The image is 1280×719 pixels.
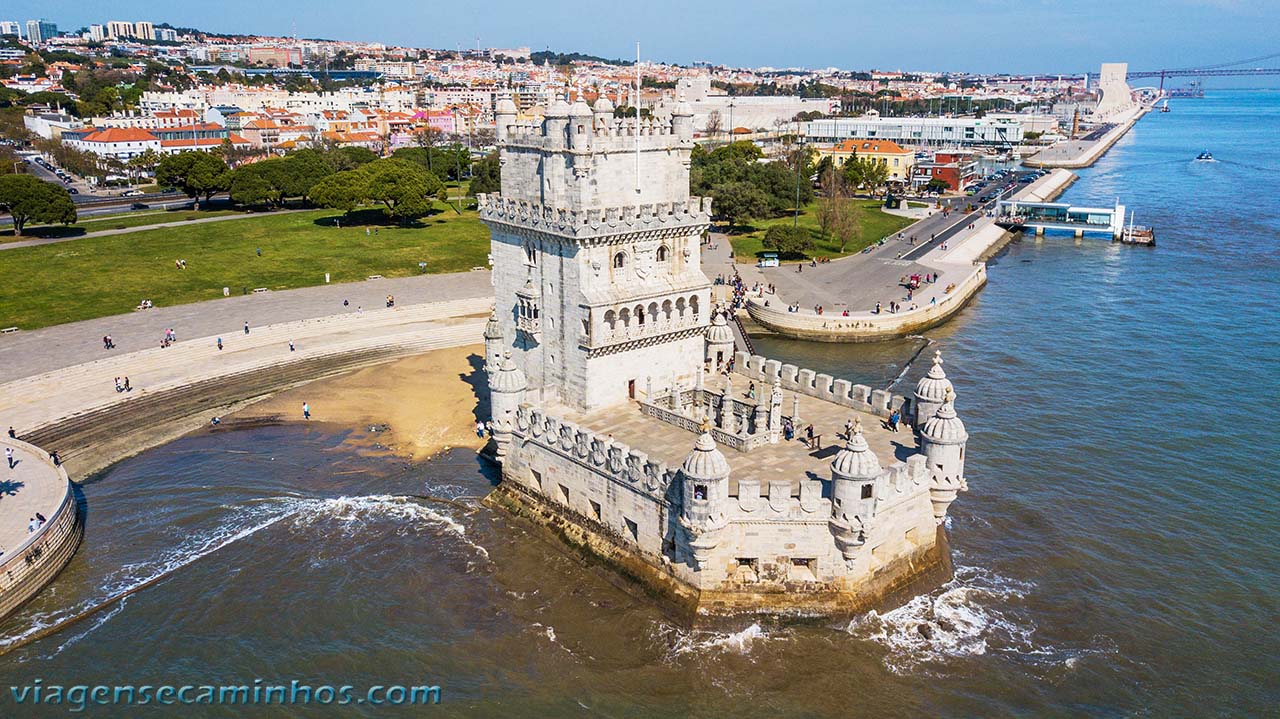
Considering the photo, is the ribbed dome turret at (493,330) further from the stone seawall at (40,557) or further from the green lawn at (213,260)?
the green lawn at (213,260)

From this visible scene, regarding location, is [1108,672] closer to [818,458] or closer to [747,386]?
[818,458]

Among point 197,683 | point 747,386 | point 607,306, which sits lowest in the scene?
point 197,683

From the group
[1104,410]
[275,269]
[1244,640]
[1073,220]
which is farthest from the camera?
[1073,220]

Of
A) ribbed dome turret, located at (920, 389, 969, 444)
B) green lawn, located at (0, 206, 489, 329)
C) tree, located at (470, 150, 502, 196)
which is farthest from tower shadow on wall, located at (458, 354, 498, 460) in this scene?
tree, located at (470, 150, 502, 196)

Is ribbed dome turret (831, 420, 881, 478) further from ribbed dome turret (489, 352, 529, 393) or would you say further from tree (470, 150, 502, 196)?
tree (470, 150, 502, 196)

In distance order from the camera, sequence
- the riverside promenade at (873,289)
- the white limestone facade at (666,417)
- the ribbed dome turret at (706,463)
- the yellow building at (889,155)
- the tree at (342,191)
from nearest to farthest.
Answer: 1. the ribbed dome turret at (706,463)
2. the white limestone facade at (666,417)
3. the riverside promenade at (873,289)
4. the tree at (342,191)
5. the yellow building at (889,155)

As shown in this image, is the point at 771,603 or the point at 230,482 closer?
the point at 771,603

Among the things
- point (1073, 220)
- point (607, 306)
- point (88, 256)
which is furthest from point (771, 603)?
point (1073, 220)

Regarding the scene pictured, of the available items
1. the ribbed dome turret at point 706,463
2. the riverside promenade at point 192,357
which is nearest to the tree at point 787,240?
the riverside promenade at point 192,357
